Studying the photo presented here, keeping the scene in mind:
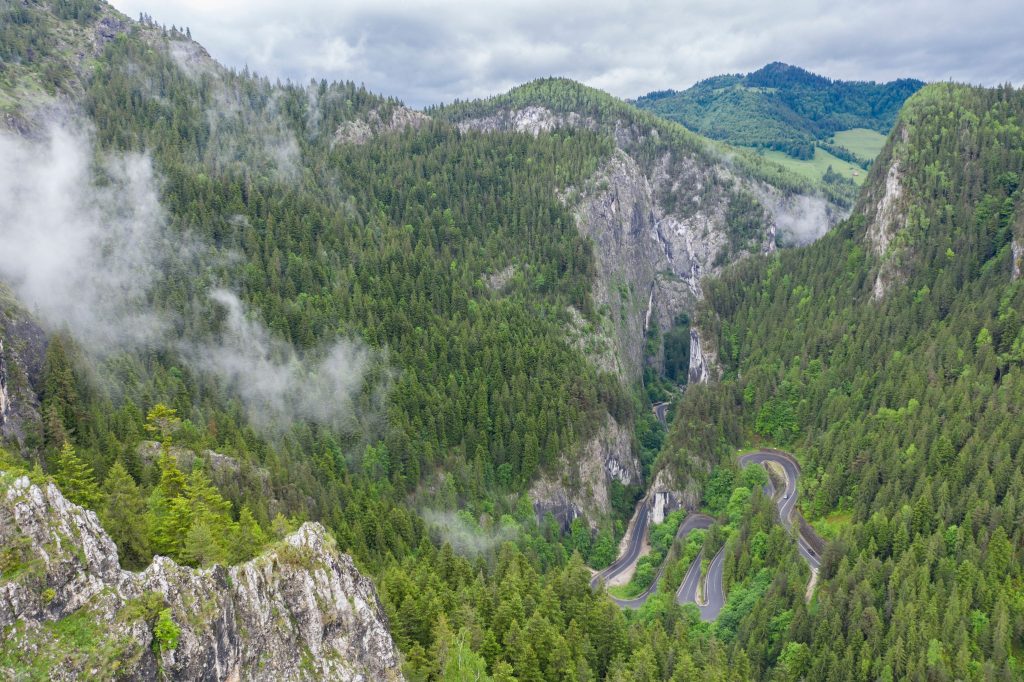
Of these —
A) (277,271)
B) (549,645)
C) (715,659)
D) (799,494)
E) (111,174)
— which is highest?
(111,174)

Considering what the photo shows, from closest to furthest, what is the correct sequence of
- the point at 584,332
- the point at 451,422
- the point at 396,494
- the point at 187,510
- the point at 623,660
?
the point at 187,510 → the point at 623,660 → the point at 396,494 → the point at 451,422 → the point at 584,332

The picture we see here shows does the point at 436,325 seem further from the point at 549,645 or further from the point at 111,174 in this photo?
the point at 549,645

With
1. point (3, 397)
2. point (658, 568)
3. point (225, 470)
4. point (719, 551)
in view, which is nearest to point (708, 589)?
point (719, 551)

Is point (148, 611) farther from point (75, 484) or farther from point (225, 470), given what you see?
point (225, 470)

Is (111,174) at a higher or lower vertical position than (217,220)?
higher

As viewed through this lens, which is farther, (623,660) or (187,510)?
(623,660)

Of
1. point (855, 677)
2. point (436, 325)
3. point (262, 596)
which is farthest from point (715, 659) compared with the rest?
point (436, 325)

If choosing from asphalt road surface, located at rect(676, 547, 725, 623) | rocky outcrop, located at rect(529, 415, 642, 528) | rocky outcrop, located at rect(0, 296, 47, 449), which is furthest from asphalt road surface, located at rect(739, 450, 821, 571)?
rocky outcrop, located at rect(0, 296, 47, 449)

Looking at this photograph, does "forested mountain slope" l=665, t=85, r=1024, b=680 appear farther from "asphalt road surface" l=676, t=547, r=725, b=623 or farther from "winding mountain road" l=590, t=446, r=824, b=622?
"asphalt road surface" l=676, t=547, r=725, b=623

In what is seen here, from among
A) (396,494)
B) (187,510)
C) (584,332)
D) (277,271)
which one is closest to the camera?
(187,510)
